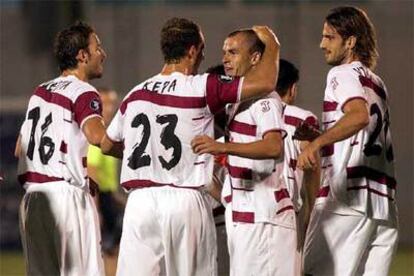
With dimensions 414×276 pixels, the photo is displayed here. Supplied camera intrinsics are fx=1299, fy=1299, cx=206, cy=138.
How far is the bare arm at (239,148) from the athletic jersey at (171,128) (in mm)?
265

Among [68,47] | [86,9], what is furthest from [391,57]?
[68,47]

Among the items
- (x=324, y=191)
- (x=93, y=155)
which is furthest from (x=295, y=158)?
(x=93, y=155)

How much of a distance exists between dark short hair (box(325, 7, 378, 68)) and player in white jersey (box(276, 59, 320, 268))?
54 cm

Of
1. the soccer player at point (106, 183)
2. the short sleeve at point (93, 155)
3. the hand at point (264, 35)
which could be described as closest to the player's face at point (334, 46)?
the hand at point (264, 35)

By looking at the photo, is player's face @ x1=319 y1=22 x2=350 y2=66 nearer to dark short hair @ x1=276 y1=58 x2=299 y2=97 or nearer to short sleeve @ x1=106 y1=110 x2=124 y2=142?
dark short hair @ x1=276 y1=58 x2=299 y2=97

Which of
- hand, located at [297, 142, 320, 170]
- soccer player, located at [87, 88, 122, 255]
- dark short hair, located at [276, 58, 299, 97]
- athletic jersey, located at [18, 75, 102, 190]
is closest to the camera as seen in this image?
hand, located at [297, 142, 320, 170]

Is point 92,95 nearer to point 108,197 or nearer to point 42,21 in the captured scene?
point 108,197

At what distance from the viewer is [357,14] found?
316 inches

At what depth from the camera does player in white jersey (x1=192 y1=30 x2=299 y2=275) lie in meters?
7.73

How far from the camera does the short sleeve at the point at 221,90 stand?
7586 millimetres

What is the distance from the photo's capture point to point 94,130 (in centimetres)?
818

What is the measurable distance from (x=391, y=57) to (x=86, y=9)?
482 cm

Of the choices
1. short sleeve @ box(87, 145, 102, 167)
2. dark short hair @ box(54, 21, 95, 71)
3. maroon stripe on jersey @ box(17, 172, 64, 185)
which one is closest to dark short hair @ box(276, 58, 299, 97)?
dark short hair @ box(54, 21, 95, 71)

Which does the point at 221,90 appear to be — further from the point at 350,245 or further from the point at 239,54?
the point at 350,245
